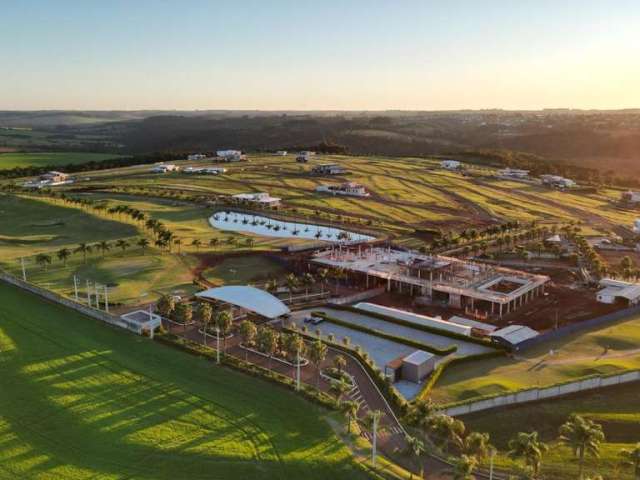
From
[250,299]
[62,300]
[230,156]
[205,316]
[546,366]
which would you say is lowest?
[546,366]

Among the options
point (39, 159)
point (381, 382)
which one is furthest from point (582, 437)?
point (39, 159)

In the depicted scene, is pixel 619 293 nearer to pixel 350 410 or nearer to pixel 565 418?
pixel 565 418

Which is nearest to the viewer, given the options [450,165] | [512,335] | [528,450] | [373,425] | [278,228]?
[528,450]

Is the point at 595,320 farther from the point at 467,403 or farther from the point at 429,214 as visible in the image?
the point at 429,214

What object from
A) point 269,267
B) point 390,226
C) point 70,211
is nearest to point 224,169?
point 70,211

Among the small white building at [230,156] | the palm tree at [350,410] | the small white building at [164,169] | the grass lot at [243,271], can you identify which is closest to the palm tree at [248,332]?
the palm tree at [350,410]
